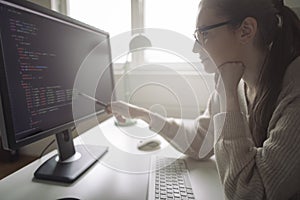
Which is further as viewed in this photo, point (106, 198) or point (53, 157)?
point (53, 157)

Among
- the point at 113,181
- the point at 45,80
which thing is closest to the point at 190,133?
the point at 113,181

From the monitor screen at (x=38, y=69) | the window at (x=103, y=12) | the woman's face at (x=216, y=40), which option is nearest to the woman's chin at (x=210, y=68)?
the woman's face at (x=216, y=40)

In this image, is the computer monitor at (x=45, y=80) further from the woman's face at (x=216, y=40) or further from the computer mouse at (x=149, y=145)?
the woman's face at (x=216, y=40)

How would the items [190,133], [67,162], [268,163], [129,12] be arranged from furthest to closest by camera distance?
[129,12], [190,133], [67,162], [268,163]

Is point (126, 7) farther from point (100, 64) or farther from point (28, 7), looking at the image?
point (28, 7)

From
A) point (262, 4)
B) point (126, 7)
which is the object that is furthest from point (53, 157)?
point (126, 7)

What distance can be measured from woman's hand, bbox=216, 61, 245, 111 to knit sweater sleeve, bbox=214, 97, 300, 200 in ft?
0.28

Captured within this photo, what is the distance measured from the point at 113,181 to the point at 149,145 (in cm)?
31

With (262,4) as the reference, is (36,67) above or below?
below

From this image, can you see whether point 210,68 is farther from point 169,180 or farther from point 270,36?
point 169,180

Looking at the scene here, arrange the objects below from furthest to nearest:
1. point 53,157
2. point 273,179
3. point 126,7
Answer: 1. point 126,7
2. point 53,157
3. point 273,179

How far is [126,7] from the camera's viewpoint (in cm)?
168

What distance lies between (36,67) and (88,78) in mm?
273

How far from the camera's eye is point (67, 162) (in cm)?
68
